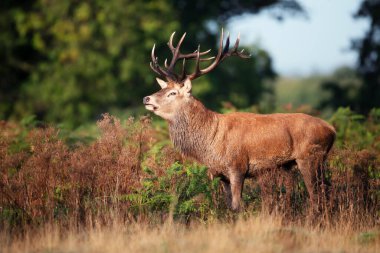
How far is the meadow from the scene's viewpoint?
8.34 metres

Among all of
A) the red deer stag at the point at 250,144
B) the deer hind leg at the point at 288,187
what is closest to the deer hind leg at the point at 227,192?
the red deer stag at the point at 250,144

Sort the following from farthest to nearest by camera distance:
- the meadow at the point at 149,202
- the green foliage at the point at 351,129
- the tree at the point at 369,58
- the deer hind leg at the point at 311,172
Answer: the tree at the point at 369,58
the green foliage at the point at 351,129
the deer hind leg at the point at 311,172
the meadow at the point at 149,202

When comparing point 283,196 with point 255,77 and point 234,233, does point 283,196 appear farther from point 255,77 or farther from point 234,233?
point 255,77

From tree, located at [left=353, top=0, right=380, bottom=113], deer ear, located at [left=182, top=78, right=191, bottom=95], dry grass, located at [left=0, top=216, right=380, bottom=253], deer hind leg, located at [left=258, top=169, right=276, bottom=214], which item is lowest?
dry grass, located at [left=0, top=216, right=380, bottom=253]

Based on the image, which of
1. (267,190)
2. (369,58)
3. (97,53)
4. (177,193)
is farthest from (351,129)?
(97,53)

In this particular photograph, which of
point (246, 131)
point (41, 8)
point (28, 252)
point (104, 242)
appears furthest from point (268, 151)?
point (41, 8)

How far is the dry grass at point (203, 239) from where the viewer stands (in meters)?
7.79

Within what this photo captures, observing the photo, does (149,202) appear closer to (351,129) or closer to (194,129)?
(194,129)

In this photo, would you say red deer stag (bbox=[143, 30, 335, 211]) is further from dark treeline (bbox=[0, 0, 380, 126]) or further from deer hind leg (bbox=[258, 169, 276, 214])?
dark treeline (bbox=[0, 0, 380, 126])

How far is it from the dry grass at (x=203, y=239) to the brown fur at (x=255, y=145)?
47.5 inches

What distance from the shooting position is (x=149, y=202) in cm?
972

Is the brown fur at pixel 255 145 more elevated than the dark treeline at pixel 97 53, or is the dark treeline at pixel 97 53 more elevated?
the dark treeline at pixel 97 53

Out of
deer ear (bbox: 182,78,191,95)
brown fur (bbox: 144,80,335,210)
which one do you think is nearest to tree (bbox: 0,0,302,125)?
deer ear (bbox: 182,78,191,95)

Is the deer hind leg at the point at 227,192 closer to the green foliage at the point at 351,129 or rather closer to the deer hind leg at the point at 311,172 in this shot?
the deer hind leg at the point at 311,172
